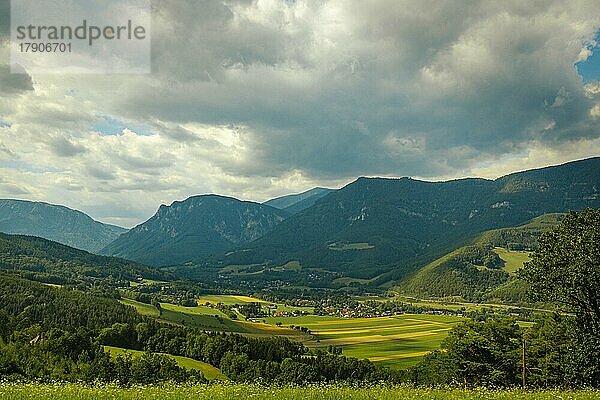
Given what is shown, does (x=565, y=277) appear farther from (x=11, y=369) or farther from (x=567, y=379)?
(x=11, y=369)

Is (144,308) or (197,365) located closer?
(197,365)

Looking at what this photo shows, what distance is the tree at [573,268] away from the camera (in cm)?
2970

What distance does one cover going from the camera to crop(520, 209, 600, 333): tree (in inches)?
1169

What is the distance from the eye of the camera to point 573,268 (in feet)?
98.1

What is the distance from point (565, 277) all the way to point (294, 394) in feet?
73.6

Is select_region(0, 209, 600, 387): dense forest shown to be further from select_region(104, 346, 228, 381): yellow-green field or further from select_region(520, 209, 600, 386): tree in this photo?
select_region(104, 346, 228, 381): yellow-green field

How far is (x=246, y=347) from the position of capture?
103m

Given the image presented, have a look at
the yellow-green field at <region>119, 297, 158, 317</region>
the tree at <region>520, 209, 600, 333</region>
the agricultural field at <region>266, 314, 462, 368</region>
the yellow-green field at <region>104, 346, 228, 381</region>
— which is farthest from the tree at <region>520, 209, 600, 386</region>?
the yellow-green field at <region>119, 297, 158, 317</region>

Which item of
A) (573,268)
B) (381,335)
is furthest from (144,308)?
(573,268)

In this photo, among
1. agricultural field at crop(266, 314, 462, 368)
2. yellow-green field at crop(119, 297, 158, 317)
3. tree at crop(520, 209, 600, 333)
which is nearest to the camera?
tree at crop(520, 209, 600, 333)

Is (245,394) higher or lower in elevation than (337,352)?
higher

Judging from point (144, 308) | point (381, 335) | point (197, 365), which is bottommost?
point (381, 335)

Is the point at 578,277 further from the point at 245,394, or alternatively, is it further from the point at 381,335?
the point at 381,335

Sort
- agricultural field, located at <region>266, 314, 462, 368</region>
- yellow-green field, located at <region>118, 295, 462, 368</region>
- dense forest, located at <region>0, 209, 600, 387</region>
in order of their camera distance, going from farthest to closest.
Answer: yellow-green field, located at <region>118, 295, 462, 368</region>
agricultural field, located at <region>266, 314, 462, 368</region>
dense forest, located at <region>0, 209, 600, 387</region>
